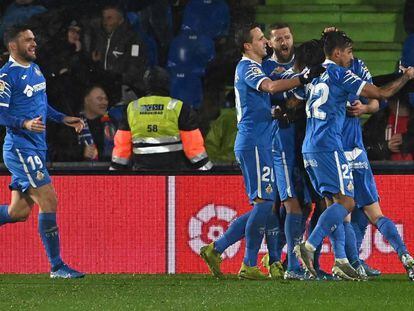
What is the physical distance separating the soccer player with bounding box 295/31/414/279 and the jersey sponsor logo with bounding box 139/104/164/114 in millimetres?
1564

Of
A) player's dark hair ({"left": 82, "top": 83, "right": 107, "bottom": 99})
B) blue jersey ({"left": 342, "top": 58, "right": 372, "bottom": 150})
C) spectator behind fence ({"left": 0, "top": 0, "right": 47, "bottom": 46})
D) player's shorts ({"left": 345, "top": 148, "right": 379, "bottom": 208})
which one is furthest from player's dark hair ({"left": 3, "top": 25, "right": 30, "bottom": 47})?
spectator behind fence ({"left": 0, "top": 0, "right": 47, "bottom": 46})

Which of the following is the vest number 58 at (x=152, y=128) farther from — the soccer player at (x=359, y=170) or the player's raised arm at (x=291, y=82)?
the soccer player at (x=359, y=170)

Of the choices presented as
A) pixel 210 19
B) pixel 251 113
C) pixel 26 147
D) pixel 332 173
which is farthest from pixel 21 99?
pixel 210 19

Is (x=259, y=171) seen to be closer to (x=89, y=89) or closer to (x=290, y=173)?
(x=290, y=173)

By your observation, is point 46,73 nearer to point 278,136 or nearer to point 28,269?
point 28,269

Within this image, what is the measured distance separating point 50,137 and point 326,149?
12.5ft

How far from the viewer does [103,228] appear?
38.0 feet

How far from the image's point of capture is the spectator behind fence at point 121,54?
1362 cm

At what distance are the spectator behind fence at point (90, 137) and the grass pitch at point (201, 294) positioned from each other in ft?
7.20

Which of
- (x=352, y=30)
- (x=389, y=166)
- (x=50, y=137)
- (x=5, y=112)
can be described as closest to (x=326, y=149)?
(x=389, y=166)

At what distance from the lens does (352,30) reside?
14.5 metres

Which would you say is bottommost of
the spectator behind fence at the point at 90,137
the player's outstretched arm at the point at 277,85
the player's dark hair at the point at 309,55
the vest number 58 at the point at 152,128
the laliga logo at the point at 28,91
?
the spectator behind fence at the point at 90,137

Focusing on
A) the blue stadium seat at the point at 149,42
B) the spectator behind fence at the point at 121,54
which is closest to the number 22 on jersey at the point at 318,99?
the spectator behind fence at the point at 121,54

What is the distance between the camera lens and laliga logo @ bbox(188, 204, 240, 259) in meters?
11.4
